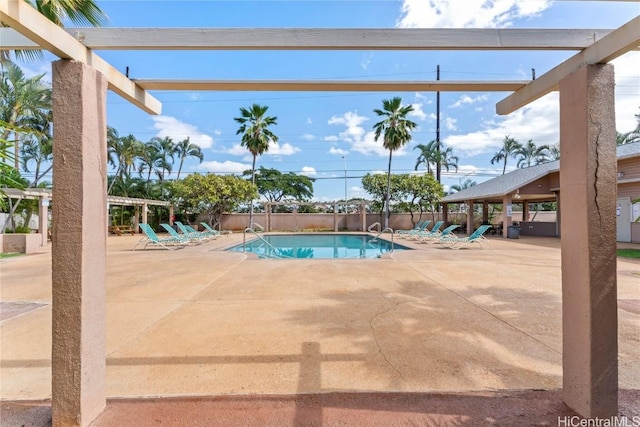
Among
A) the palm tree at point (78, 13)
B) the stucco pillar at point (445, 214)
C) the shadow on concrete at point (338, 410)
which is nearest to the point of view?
the shadow on concrete at point (338, 410)

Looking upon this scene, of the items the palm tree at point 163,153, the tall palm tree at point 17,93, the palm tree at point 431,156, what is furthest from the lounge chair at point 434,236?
the palm tree at point 163,153

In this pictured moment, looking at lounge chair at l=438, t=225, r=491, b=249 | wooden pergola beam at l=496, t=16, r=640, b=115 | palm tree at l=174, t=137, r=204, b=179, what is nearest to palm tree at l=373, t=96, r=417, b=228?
lounge chair at l=438, t=225, r=491, b=249

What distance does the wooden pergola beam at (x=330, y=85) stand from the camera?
265cm

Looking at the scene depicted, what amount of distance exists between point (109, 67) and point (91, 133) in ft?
2.15

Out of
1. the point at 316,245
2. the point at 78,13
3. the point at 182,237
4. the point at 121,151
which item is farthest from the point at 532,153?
the point at 121,151

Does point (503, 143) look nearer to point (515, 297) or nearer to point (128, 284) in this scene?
point (515, 297)

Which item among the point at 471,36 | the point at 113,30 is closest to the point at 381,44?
the point at 471,36

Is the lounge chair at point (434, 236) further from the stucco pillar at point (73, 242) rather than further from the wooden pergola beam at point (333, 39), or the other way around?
the stucco pillar at point (73, 242)

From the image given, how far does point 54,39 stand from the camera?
183cm

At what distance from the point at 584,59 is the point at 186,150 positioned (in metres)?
35.5

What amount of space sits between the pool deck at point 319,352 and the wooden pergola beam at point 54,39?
8.15 feet

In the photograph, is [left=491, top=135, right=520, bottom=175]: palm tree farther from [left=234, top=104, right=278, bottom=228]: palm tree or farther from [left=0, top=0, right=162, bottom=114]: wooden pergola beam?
[left=0, top=0, right=162, bottom=114]: wooden pergola beam

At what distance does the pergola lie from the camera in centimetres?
191

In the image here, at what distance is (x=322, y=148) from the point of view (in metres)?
36.1
